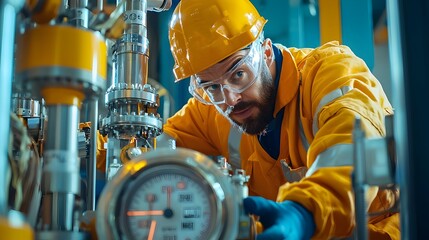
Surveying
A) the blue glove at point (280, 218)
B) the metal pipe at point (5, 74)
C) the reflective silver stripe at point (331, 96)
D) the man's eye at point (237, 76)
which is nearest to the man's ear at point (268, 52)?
the man's eye at point (237, 76)

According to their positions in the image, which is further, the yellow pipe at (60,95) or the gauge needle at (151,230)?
the gauge needle at (151,230)

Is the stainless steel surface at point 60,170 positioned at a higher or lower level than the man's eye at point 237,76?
lower

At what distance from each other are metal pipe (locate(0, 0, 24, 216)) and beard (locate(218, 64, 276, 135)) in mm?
1220

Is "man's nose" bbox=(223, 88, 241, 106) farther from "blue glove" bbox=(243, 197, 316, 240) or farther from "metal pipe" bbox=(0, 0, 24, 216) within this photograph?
"metal pipe" bbox=(0, 0, 24, 216)

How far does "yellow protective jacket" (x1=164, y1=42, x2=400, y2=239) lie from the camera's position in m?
1.29

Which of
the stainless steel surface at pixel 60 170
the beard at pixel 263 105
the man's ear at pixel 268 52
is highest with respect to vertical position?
the man's ear at pixel 268 52

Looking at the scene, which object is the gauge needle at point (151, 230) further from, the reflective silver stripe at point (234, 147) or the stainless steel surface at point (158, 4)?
the reflective silver stripe at point (234, 147)

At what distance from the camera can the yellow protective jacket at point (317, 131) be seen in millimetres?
1287

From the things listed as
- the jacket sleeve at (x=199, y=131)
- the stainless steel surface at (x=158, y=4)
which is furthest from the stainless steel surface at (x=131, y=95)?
the jacket sleeve at (x=199, y=131)

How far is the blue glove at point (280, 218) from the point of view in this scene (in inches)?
45.3

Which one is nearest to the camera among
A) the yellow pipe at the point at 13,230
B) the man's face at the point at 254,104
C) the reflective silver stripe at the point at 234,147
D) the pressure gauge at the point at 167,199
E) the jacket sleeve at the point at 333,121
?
the yellow pipe at the point at 13,230

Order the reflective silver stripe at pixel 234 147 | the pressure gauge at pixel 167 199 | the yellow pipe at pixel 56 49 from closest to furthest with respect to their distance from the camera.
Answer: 1. the yellow pipe at pixel 56 49
2. the pressure gauge at pixel 167 199
3. the reflective silver stripe at pixel 234 147

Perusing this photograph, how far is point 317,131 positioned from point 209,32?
1.54 ft

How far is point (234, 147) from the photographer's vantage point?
2.24 m
